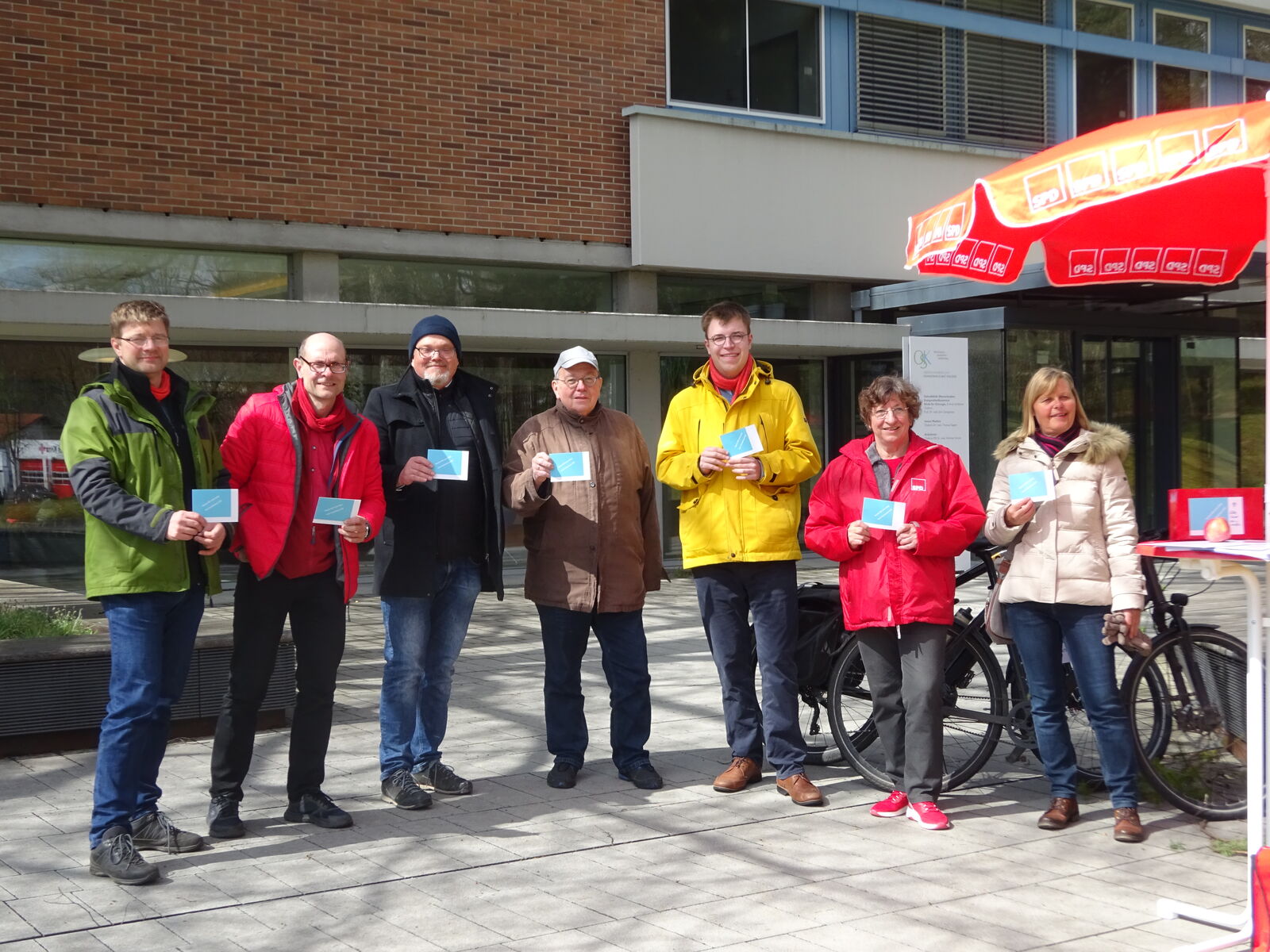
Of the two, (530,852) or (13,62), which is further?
(13,62)

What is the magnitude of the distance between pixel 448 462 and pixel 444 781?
4.85 ft

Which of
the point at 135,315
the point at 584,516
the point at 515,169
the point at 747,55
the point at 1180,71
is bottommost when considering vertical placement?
the point at 584,516

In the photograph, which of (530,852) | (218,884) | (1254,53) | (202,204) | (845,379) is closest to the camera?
(218,884)

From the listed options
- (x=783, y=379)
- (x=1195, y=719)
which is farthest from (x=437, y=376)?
(x=783, y=379)

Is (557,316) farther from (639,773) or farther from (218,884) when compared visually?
(218,884)

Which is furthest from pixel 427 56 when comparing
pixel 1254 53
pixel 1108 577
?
pixel 1254 53

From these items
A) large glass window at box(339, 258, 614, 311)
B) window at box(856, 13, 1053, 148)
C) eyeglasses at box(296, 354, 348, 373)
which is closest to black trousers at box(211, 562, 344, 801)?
eyeglasses at box(296, 354, 348, 373)

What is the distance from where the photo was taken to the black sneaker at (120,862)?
4.79m

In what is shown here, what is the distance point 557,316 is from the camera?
13.8 metres

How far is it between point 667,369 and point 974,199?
11022 millimetres

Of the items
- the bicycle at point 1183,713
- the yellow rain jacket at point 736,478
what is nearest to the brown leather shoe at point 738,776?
the yellow rain jacket at point 736,478

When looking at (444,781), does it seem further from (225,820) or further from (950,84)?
(950,84)

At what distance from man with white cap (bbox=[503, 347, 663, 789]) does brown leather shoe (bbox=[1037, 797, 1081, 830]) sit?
1.70 m

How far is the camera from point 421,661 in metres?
5.97
